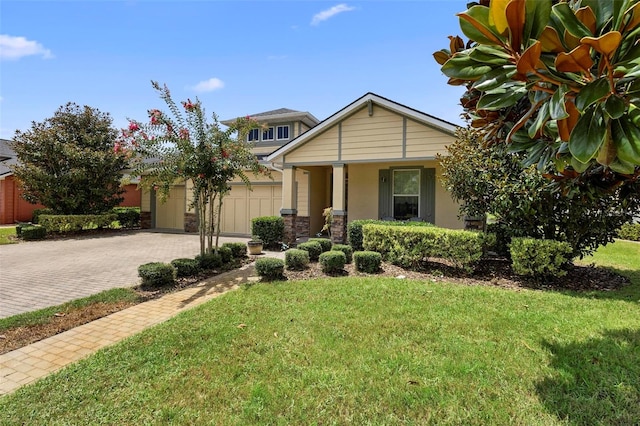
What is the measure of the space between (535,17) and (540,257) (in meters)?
5.91

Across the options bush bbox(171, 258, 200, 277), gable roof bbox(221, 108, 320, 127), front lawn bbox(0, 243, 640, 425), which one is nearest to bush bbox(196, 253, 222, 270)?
bush bbox(171, 258, 200, 277)

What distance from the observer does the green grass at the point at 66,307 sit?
4.45 meters

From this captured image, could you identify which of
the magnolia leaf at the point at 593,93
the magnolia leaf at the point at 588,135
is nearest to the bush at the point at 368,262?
the magnolia leaf at the point at 588,135

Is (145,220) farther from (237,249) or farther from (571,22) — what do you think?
(571,22)

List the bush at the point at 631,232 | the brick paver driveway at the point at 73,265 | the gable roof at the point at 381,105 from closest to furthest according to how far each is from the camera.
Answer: the brick paver driveway at the point at 73,265 < the gable roof at the point at 381,105 < the bush at the point at 631,232

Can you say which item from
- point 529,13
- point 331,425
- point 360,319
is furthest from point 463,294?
point 529,13

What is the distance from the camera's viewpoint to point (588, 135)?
1.53m

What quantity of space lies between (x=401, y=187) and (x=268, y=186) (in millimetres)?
6172

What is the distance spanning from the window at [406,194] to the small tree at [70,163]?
1278 cm

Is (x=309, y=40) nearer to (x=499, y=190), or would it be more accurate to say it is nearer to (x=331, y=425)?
(x=499, y=190)

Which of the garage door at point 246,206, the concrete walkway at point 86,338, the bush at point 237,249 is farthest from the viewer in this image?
the garage door at point 246,206

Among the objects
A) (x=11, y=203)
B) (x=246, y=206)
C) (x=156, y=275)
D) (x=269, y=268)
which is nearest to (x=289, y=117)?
(x=246, y=206)

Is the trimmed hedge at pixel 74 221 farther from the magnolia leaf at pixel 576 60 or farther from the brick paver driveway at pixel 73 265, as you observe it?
the magnolia leaf at pixel 576 60

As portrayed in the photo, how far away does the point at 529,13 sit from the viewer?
4.95 ft
